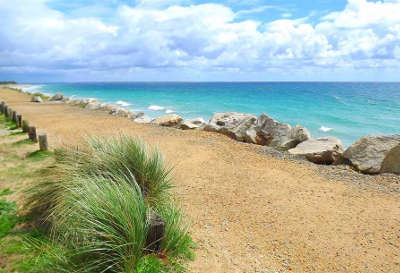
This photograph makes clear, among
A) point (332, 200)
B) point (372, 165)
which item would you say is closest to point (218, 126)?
point (372, 165)

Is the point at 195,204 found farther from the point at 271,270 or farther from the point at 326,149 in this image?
the point at 326,149

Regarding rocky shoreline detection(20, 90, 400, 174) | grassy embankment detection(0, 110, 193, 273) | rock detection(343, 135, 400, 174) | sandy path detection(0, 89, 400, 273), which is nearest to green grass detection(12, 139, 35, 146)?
grassy embankment detection(0, 110, 193, 273)

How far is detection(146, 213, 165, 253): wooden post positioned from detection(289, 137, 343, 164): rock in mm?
6766

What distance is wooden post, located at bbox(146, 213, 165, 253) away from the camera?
3.52 m

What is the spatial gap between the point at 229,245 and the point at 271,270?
704 mm

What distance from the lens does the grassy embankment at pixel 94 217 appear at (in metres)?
3.19

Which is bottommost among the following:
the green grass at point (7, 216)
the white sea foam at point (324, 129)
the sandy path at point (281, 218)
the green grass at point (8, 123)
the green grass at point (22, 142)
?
the white sea foam at point (324, 129)

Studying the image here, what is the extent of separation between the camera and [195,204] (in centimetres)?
576

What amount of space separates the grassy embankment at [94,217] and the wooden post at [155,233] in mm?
16

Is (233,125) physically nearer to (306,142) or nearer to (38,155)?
(306,142)

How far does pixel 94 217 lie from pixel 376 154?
7719mm

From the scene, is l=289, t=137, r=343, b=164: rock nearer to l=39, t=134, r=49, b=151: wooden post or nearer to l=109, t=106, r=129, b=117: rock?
l=39, t=134, r=49, b=151: wooden post

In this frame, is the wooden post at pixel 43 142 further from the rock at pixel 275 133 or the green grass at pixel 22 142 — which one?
the rock at pixel 275 133

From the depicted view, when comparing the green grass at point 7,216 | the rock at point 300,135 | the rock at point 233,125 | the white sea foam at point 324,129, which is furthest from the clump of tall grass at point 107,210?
the white sea foam at point 324,129
